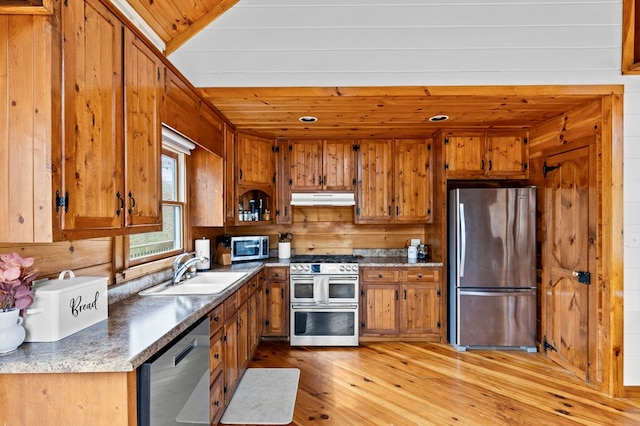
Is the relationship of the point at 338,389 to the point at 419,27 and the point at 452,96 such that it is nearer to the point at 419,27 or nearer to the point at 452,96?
the point at 452,96

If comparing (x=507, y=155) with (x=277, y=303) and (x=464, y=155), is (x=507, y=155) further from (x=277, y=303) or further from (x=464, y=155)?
(x=277, y=303)

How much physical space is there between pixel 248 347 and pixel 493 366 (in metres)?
2.25

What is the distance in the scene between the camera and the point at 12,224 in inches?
48.8

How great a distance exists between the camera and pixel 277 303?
3.75 m

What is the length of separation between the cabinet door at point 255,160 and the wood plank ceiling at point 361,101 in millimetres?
300

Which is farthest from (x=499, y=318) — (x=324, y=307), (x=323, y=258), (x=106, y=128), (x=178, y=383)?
(x=106, y=128)

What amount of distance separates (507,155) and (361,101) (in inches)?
A: 76.7

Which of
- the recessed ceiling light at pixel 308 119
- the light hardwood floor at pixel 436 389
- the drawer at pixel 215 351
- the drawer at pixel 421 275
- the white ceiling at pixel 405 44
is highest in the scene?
the white ceiling at pixel 405 44

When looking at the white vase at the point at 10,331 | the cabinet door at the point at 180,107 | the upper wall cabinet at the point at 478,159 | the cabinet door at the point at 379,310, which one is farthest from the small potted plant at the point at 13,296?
the upper wall cabinet at the point at 478,159

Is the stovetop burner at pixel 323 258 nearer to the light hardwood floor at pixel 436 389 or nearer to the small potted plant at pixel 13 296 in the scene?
the light hardwood floor at pixel 436 389

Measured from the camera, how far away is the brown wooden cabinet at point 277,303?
3746mm

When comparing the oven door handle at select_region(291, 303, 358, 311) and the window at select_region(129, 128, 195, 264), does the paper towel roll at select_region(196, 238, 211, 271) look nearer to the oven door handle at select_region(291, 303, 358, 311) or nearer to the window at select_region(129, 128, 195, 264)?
the window at select_region(129, 128, 195, 264)

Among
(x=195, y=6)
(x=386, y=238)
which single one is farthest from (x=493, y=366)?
(x=195, y=6)

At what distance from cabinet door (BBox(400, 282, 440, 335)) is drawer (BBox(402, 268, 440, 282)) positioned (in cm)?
5
